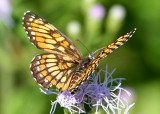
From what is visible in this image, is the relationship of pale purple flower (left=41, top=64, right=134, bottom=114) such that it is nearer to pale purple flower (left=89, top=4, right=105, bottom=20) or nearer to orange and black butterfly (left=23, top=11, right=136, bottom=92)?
orange and black butterfly (left=23, top=11, right=136, bottom=92)

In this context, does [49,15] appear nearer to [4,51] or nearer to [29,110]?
[4,51]

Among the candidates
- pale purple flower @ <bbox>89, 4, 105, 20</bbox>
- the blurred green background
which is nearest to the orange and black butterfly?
the blurred green background

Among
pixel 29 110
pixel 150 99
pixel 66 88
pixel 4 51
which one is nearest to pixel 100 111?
pixel 66 88

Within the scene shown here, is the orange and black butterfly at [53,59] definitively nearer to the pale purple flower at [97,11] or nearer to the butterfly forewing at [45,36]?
the butterfly forewing at [45,36]

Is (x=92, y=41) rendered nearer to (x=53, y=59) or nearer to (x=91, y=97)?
(x=53, y=59)

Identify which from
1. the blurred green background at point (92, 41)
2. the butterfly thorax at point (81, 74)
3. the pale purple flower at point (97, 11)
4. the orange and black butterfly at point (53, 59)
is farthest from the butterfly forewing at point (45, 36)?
the pale purple flower at point (97, 11)

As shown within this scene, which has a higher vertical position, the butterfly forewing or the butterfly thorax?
the butterfly forewing

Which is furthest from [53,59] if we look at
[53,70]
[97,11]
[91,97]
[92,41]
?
[97,11]
